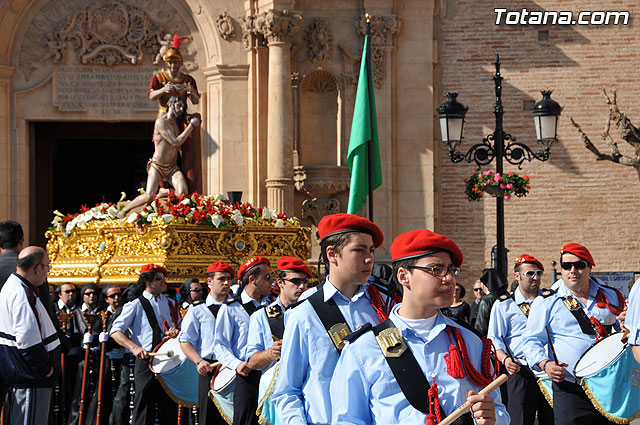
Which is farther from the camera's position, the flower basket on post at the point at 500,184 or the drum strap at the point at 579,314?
the flower basket on post at the point at 500,184

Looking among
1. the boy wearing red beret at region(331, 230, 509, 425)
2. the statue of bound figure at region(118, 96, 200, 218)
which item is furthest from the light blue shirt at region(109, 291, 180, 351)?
the boy wearing red beret at region(331, 230, 509, 425)

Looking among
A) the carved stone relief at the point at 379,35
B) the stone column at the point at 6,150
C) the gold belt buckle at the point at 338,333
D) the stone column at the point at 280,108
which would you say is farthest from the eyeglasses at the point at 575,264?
the stone column at the point at 6,150

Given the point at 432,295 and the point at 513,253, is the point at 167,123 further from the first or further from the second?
the point at 432,295

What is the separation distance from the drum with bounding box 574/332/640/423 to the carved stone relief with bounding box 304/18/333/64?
42.8ft

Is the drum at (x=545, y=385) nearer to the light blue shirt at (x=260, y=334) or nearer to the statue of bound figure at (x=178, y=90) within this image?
the light blue shirt at (x=260, y=334)

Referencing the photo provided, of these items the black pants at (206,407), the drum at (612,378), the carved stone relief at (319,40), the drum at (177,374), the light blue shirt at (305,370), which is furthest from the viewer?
the carved stone relief at (319,40)

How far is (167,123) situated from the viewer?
17750 millimetres

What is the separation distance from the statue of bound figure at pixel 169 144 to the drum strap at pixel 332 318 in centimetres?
1212

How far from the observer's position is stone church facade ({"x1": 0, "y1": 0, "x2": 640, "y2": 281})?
21078mm

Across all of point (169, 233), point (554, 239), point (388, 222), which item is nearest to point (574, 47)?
point (554, 239)

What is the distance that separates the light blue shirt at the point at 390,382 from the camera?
14.2 ft

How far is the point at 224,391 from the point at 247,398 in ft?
1.44

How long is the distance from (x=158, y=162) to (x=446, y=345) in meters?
13.7

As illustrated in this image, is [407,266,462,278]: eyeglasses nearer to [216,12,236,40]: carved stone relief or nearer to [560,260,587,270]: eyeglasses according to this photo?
[560,260,587,270]: eyeglasses
